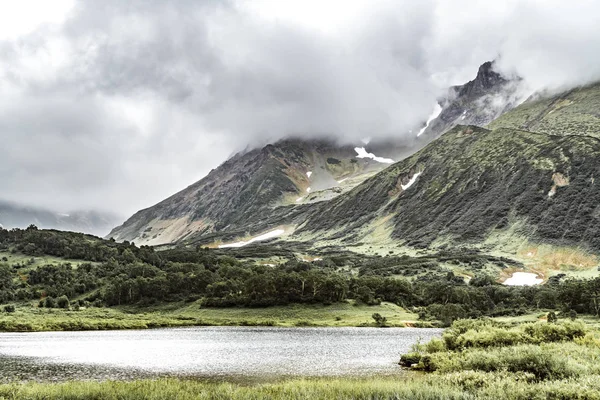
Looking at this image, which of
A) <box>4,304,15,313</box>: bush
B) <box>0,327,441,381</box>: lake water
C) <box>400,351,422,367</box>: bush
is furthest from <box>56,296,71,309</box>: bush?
<box>400,351,422,367</box>: bush

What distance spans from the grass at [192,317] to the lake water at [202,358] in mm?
36161

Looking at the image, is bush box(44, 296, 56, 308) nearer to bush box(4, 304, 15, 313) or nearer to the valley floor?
bush box(4, 304, 15, 313)

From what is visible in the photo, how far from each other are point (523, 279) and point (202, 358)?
518 ft

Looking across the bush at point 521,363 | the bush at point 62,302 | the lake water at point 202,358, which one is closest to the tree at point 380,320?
the lake water at point 202,358

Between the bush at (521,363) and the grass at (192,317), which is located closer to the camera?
the bush at (521,363)

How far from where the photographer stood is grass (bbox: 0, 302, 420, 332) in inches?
4131

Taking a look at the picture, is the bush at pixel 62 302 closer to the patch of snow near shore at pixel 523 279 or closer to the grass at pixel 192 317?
the grass at pixel 192 317

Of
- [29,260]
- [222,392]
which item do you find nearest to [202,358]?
[222,392]

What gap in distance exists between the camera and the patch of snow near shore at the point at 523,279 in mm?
170625

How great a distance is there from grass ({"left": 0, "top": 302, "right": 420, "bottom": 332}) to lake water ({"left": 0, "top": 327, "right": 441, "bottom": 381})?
119 feet

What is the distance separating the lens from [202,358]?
1950 inches

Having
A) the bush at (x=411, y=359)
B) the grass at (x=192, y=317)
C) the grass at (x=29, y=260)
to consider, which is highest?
the grass at (x=29, y=260)

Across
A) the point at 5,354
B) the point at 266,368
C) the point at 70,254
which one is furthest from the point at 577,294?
the point at 70,254

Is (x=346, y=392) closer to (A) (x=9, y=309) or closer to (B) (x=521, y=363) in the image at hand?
(B) (x=521, y=363)
